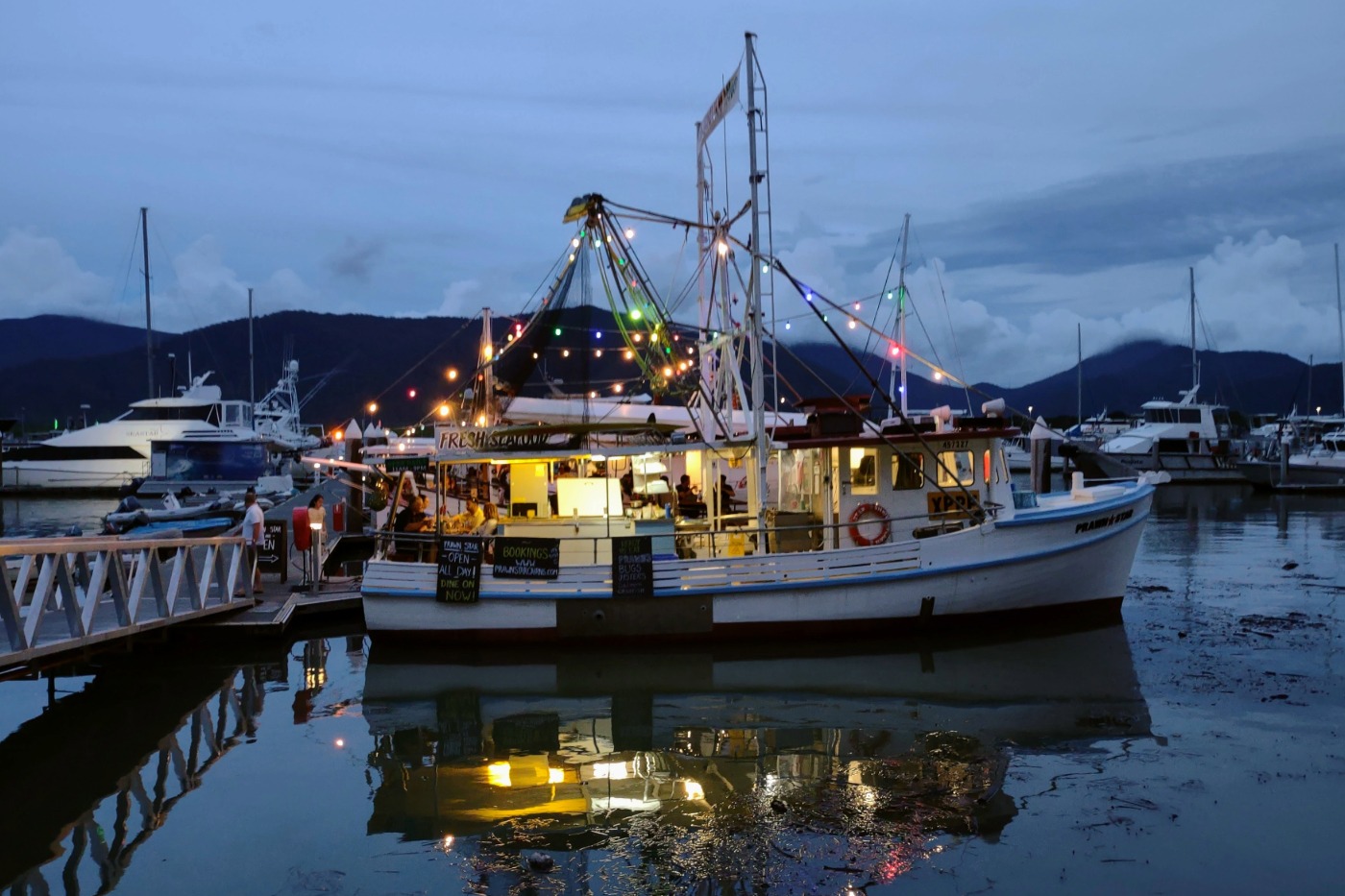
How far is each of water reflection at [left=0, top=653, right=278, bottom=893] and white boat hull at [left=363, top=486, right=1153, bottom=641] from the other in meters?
2.11

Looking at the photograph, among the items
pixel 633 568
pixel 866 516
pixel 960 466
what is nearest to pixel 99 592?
pixel 633 568

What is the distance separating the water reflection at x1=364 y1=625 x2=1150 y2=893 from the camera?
734cm

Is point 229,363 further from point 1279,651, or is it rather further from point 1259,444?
point 1279,651

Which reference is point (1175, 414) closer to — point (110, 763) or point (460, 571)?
point (460, 571)

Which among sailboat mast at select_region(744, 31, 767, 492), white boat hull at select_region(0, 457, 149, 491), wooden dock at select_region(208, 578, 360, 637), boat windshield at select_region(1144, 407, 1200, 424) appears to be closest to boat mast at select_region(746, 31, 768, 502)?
sailboat mast at select_region(744, 31, 767, 492)

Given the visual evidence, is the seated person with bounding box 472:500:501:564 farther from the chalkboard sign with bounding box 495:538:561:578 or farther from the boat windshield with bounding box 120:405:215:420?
the boat windshield with bounding box 120:405:215:420

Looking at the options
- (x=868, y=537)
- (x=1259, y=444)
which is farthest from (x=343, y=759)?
(x=1259, y=444)

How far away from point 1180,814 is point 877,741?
291 centimetres

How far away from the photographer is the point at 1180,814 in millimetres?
7926

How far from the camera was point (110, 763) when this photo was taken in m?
9.87

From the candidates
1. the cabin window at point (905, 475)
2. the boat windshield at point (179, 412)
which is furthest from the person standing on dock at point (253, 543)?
the boat windshield at point (179, 412)

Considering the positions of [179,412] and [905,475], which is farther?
[179,412]

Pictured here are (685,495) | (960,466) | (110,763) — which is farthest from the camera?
(685,495)

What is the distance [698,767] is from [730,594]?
4756 mm
